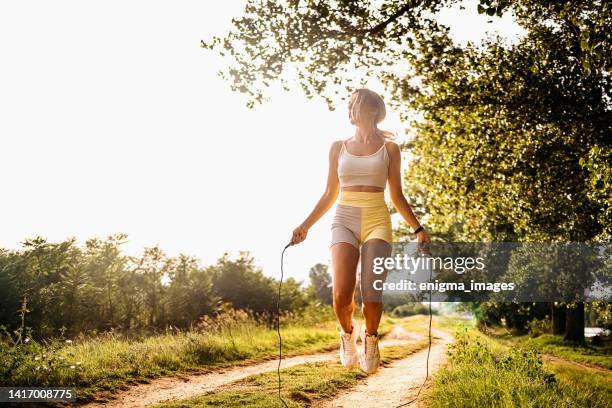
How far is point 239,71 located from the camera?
1312cm

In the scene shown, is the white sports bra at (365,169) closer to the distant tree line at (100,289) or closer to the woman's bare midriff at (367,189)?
the woman's bare midriff at (367,189)

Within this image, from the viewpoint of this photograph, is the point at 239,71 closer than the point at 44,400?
No

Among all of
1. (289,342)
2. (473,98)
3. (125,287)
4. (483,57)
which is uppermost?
(483,57)

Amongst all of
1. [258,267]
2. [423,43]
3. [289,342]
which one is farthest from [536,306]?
[423,43]

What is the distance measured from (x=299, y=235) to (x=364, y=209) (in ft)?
2.44

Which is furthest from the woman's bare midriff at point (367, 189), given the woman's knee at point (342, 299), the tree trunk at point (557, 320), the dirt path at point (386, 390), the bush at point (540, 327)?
the bush at point (540, 327)

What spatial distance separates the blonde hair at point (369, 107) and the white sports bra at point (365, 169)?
29 centimetres

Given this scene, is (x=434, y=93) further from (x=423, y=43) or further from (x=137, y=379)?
→ (x=137, y=379)

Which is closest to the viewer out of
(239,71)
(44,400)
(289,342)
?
(44,400)

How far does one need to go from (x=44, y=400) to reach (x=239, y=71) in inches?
322

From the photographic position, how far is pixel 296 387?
31.7ft

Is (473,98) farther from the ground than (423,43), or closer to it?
closer to it

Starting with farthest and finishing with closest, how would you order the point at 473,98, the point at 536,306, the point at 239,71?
the point at 536,306
the point at 473,98
the point at 239,71

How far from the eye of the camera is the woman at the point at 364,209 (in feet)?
A: 18.5
